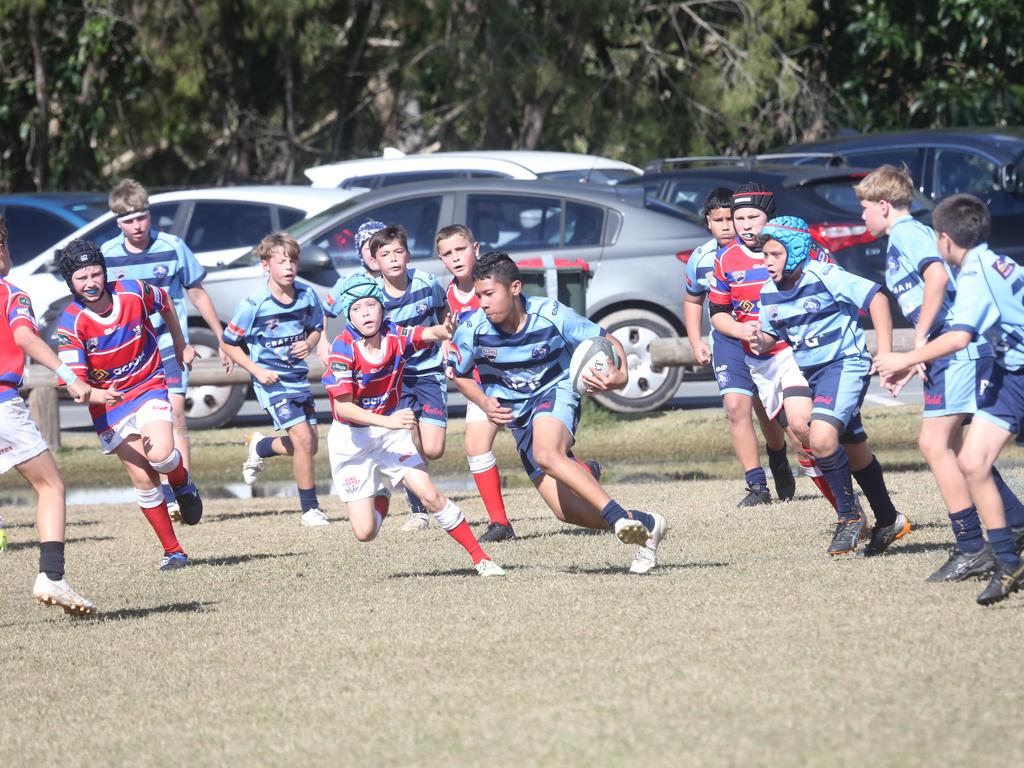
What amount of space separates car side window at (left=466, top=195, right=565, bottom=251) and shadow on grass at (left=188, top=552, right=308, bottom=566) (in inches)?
219

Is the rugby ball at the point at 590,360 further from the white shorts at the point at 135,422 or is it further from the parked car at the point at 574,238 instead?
the parked car at the point at 574,238

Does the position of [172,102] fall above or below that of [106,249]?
below

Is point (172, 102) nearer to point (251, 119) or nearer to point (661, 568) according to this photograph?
point (251, 119)

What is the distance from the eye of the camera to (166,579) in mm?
8523

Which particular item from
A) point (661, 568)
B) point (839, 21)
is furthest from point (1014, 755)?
point (839, 21)

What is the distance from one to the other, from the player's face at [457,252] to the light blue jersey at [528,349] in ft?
4.40

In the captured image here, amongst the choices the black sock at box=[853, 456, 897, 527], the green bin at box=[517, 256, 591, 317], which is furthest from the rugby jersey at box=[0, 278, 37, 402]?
the green bin at box=[517, 256, 591, 317]

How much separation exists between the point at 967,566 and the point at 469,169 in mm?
10547

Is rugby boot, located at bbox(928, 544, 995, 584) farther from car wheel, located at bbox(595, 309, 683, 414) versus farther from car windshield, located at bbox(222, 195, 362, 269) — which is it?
car windshield, located at bbox(222, 195, 362, 269)

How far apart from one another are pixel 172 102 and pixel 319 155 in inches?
98.1

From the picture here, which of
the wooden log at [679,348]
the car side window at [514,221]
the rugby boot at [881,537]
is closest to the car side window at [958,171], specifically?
the wooden log at [679,348]

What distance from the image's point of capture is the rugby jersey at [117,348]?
8.63 metres

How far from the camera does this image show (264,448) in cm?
Answer: 1133

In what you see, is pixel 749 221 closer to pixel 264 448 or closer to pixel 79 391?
pixel 79 391
